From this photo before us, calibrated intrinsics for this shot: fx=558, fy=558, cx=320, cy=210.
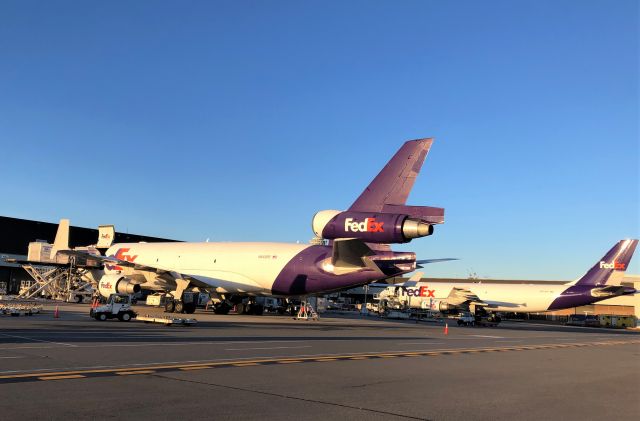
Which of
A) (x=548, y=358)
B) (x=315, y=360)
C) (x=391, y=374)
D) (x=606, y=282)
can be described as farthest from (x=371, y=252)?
(x=606, y=282)

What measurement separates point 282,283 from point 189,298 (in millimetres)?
7787

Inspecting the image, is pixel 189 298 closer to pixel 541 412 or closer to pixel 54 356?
pixel 54 356

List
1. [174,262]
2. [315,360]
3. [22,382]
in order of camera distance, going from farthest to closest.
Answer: [174,262] → [315,360] → [22,382]

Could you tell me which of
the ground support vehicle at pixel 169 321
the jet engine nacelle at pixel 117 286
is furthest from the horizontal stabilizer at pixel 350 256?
the jet engine nacelle at pixel 117 286

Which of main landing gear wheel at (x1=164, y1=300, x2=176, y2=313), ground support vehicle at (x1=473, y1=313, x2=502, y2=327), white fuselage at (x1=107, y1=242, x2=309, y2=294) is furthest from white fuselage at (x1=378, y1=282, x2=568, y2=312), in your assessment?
main landing gear wheel at (x1=164, y1=300, x2=176, y2=313)

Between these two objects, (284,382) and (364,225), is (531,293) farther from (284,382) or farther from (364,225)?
(284,382)

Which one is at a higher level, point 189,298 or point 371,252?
point 371,252

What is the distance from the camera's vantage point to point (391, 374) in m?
13.8

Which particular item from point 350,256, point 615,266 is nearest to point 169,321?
point 350,256

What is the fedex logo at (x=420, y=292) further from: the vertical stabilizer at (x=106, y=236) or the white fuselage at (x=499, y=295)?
the vertical stabilizer at (x=106, y=236)

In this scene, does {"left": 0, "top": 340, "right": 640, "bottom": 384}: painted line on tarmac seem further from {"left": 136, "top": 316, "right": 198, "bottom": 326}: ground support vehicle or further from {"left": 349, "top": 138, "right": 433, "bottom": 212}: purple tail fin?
{"left": 136, "top": 316, "right": 198, "bottom": 326}: ground support vehicle

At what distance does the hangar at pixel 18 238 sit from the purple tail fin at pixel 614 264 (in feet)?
246

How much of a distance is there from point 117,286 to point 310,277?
578 inches

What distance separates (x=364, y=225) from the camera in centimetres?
2175
